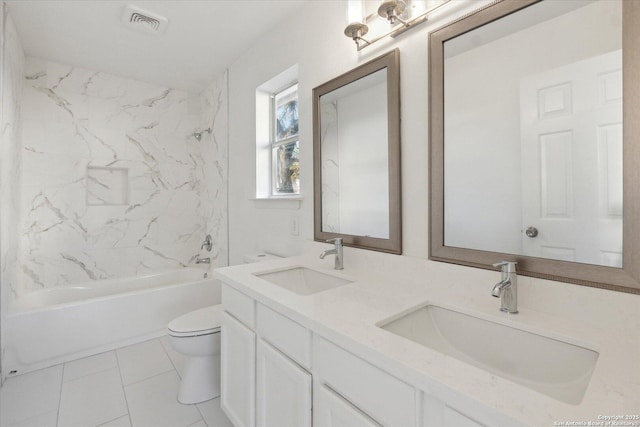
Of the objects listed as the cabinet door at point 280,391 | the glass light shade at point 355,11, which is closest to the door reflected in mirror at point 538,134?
the glass light shade at point 355,11

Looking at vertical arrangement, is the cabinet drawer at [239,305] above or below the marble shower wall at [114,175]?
below

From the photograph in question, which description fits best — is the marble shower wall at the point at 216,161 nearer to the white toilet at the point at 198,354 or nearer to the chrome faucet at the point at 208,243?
the chrome faucet at the point at 208,243

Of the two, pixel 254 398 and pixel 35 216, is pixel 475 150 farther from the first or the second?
pixel 35 216

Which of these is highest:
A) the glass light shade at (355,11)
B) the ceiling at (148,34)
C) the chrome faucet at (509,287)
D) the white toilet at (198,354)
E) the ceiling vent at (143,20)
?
the ceiling at (148,34)

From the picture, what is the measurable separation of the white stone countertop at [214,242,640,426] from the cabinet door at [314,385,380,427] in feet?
0.53

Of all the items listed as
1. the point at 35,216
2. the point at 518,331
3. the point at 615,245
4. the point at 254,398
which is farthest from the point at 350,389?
the point at 35,216

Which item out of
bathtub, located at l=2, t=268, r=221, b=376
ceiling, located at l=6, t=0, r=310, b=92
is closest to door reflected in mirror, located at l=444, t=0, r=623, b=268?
ceiling, located at l=6, t=0, r=310, b=92

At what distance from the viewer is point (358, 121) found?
1.56 metres

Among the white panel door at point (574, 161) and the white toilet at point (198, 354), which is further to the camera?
the white toilet at point (198, 354)

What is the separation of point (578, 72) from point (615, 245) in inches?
20.1

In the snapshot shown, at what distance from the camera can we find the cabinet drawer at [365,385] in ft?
2.21

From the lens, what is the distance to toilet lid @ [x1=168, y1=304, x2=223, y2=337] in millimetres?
1753

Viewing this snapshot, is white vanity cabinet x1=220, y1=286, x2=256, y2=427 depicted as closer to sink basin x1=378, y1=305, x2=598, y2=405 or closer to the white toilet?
the white toilet

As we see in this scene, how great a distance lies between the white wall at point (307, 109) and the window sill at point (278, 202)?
24 mm
